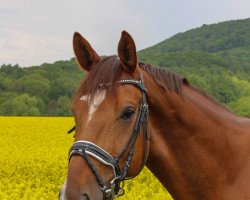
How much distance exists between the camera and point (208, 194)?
3.16 m

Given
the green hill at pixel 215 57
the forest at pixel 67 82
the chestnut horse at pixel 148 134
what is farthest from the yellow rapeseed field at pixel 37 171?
the green hill at pixel 215 57

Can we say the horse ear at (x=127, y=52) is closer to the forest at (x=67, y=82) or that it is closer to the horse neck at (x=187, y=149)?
the horse neck at (x=187, y=149)

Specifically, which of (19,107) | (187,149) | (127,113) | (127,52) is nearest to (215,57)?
(19,107)

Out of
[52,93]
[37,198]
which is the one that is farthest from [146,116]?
[52,93]

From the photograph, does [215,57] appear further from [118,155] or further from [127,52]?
[118,155]

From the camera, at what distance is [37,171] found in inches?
459

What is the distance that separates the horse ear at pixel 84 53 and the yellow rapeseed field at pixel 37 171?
499 cm

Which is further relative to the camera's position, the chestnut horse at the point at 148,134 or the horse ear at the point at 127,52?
the horse ear at the point at 127,52

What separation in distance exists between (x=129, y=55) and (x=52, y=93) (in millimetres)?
54336

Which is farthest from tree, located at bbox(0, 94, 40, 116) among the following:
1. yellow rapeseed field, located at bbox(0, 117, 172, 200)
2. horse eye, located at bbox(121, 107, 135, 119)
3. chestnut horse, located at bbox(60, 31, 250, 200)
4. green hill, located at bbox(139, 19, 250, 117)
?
horse eye, located at bbox(121, 107, 135, 119)

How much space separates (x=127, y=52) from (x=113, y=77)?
0.56ft

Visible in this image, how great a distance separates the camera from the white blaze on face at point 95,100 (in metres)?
2.74

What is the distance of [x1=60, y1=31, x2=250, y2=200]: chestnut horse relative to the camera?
2.71 metres

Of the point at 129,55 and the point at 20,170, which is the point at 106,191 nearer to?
the point at 129,55
